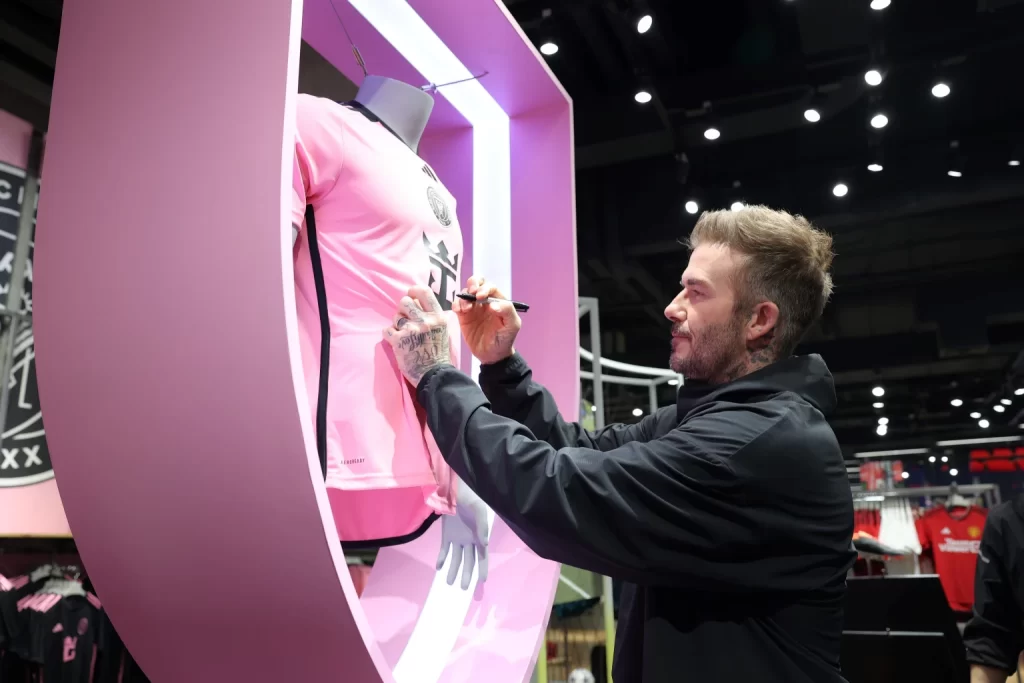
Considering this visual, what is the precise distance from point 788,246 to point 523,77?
80 cm

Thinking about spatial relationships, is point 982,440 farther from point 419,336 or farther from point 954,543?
point 419,336

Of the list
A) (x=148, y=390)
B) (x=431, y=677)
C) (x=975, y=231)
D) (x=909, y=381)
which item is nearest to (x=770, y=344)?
(x=431, y=677)

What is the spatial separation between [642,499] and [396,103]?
893 millimetres

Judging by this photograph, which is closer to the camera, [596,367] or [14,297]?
[14,297]

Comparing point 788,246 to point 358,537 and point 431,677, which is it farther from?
point 431,677

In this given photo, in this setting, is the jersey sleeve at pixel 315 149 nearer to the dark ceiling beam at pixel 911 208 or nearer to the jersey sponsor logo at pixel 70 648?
the jersey sponsor logo at pixel 70 648

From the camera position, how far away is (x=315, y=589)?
37.8 inches

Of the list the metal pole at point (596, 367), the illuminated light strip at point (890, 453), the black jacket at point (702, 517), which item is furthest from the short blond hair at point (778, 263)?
the illuminated light strip at point (890, 453)

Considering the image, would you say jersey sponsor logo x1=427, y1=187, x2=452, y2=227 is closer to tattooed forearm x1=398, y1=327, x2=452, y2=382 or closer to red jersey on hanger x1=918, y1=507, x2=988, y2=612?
tattooed forearm x1=398, y1=327, x2=452, y2=382

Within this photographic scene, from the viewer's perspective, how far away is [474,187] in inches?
80.0

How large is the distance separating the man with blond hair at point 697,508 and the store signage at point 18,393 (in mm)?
2669

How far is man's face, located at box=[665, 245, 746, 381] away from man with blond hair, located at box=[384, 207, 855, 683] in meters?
0.07

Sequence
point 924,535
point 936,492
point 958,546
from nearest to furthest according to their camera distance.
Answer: point 936,492
point 958,546
point 924,535

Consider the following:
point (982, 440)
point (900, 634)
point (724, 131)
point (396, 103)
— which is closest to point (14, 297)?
point (396, 103)
